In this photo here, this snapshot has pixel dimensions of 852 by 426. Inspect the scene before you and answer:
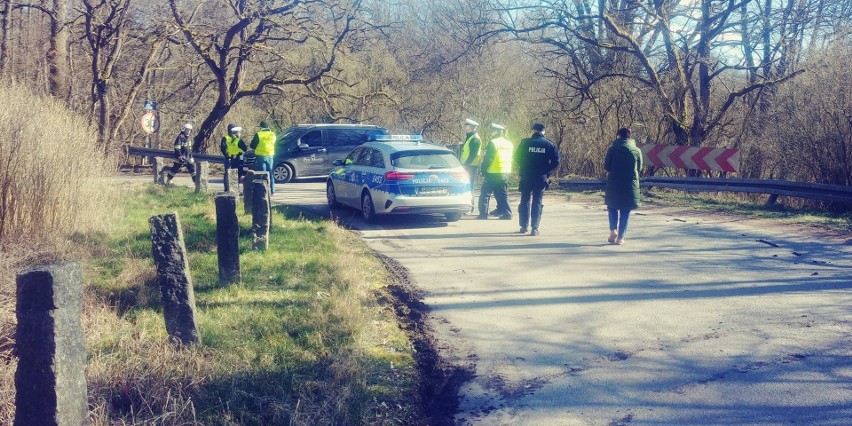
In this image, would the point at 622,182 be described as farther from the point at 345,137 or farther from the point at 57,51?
the point at 57,51

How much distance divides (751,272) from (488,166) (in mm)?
6209

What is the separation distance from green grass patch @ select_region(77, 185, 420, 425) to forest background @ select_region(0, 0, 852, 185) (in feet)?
15.3

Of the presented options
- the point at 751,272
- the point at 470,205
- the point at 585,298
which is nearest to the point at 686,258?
the point at 751,272

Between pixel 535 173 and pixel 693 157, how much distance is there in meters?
9.41

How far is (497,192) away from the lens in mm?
15031

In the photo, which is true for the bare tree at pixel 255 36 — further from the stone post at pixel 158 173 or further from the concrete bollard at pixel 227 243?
the concrete bollard at pixel 227 243

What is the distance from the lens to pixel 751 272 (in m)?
9.52

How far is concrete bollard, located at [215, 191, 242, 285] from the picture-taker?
8.49 meters

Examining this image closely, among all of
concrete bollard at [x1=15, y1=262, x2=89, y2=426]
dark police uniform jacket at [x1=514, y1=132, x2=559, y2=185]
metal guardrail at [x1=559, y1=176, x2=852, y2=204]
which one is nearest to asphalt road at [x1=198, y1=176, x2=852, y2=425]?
dark police uniform jacket at [x1=514, y1=132, x2=559, y2=185]

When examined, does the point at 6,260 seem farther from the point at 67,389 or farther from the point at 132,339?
the point at 67,389

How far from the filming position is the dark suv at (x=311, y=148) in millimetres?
25531

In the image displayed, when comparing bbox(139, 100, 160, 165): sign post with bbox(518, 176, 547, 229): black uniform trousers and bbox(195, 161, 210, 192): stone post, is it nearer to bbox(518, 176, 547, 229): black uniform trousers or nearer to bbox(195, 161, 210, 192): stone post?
bbox(195, 161, 210, 192): stone post

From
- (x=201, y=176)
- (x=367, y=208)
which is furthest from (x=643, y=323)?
(x=201, y=176)

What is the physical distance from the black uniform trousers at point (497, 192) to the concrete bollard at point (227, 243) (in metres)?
7.20
